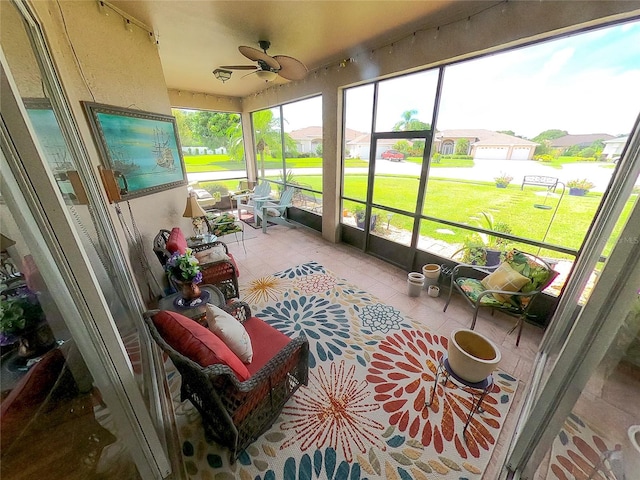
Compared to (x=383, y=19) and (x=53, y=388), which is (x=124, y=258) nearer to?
(x=53, y=388)

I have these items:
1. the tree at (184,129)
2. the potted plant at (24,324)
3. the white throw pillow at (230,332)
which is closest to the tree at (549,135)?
the white throw pillow at (230,332)

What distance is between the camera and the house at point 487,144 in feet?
7.04

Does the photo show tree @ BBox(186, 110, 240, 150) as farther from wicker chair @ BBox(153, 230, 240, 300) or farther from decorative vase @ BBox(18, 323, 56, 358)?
decorative vase @ BBox(18, 323, 56, 358)

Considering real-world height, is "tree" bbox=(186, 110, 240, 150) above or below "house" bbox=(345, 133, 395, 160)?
above

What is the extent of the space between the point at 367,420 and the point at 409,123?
122 inches

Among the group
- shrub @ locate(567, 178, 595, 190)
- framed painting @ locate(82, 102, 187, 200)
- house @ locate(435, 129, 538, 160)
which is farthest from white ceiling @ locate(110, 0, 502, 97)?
shrub @ locate(567, 178, 595, 190)

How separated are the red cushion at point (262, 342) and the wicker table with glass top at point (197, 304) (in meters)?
0.38

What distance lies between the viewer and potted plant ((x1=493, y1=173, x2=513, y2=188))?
2293 mm

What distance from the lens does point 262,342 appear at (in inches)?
61.5

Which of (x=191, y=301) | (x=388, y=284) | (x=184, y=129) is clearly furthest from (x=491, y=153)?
(x=184, y=129)

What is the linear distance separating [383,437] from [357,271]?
2057mm

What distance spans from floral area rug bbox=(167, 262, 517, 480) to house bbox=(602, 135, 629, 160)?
1.88 metres

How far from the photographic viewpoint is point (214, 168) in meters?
6.47

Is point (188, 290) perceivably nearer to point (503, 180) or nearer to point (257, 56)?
point (257, 56)
